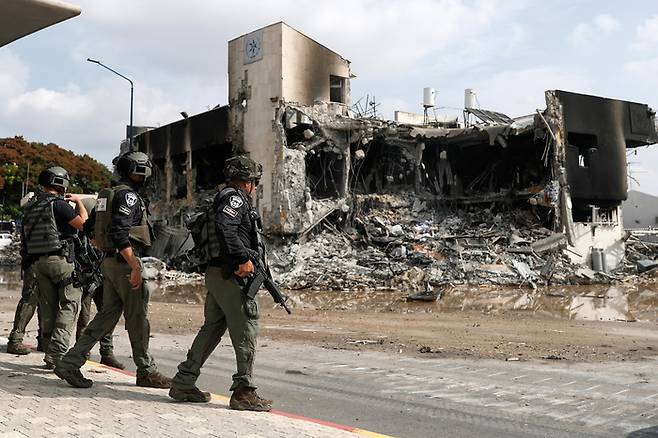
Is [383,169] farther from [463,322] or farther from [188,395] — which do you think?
[188,395]

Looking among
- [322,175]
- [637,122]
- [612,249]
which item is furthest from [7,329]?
[637,122]

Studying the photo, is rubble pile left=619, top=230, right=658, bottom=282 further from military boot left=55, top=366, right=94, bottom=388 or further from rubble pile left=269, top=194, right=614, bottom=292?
military boot left=55, top=366, right=94, bottom=388

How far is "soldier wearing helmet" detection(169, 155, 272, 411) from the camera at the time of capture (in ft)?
13.3

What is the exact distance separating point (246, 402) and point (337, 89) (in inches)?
950

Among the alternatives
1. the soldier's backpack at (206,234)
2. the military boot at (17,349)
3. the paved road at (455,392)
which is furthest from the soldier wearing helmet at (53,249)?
the soldier's backpack at (206,234)

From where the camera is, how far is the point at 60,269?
5445mm

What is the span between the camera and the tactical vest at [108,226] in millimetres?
4711

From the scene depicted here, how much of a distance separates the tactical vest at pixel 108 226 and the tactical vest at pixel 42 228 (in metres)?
0.90

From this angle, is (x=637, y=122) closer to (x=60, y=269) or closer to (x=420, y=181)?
(x=420, y=181)

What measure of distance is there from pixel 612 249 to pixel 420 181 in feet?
27.2

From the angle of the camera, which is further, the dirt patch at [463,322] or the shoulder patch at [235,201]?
the dirt patch at [463,322]

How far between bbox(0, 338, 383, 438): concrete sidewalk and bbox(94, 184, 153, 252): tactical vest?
3.52 feet

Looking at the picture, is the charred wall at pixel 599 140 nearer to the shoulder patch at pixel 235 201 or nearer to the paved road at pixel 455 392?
the paved road at pixel 455 392

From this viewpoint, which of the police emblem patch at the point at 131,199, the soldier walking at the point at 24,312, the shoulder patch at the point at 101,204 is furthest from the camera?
the soldier walking at the point at 24,312
